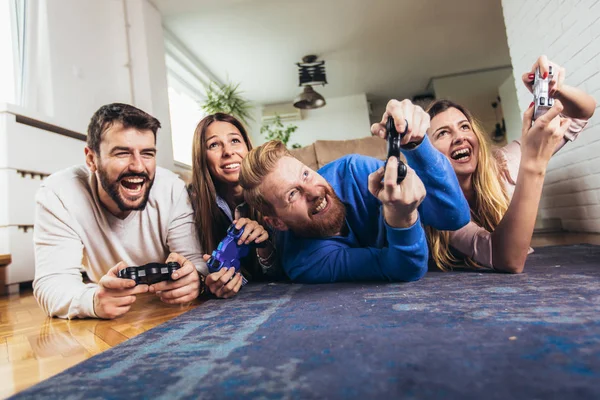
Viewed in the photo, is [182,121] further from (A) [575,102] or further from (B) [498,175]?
(A) [575,102]

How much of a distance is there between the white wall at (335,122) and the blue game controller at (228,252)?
619 centimetres

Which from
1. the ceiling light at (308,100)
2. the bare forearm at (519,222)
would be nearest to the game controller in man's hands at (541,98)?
the bare forearm at (519,222)

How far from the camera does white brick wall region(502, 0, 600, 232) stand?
1934 mm

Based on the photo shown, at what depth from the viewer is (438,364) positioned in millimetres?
535

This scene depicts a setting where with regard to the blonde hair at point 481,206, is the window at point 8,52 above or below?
above

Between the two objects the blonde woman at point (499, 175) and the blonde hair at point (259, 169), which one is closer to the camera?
the blonde woman at point (499, 175)

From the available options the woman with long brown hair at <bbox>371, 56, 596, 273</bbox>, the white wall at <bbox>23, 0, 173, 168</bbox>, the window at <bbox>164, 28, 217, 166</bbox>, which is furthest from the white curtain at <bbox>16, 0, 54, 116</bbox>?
the woman with long brown hair at <bbox>371, 56, 596, 273</bbox>

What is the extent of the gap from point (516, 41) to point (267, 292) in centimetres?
260

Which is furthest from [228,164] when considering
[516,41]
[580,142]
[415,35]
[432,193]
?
[415,35]

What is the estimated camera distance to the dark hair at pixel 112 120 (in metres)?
1.35

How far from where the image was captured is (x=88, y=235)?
1408 mm

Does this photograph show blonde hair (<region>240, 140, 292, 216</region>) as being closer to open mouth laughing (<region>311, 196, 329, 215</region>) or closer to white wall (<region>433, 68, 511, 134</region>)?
open mouth laughing (<region>311, 196, 329, 215</region>)

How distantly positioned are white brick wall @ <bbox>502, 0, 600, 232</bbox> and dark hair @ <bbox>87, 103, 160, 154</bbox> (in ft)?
6.87

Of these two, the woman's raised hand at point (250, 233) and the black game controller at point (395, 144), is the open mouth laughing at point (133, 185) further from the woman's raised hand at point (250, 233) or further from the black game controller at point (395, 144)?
the black game controller at point (395, 144)
